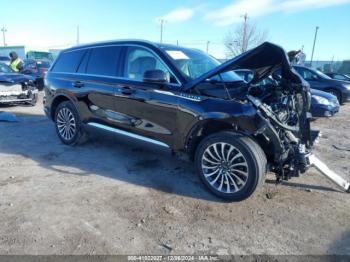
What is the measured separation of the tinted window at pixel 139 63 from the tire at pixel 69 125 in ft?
5.12

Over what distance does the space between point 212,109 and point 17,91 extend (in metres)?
8.17

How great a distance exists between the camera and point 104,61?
214 inches

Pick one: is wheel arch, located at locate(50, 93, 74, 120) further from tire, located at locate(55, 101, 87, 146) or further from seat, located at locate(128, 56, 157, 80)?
seat, located at locate(128, 56, 157, 80)

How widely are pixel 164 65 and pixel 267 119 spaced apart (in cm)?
161

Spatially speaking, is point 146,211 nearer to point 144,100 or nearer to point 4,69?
point 144,100

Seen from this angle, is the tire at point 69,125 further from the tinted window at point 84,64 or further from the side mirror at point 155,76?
the side mirror at point 155,76

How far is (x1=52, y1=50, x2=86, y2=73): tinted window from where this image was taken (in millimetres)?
6020

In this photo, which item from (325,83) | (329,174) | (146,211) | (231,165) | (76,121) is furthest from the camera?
(325,83)

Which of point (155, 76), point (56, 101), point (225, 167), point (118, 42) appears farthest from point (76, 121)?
point (225, 167)

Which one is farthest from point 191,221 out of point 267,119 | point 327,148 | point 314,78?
point 314,78

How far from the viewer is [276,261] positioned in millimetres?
2900

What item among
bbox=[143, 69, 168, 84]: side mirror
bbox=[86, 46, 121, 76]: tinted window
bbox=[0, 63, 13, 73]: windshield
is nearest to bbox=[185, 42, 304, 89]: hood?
bbox=[143, 69, 168, 84]: side mirror

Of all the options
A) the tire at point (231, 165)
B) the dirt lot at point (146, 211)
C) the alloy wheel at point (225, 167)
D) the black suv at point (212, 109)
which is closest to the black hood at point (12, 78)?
the dirt lot at point (146, 211)

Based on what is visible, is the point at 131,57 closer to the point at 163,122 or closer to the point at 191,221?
the point at 163,122
